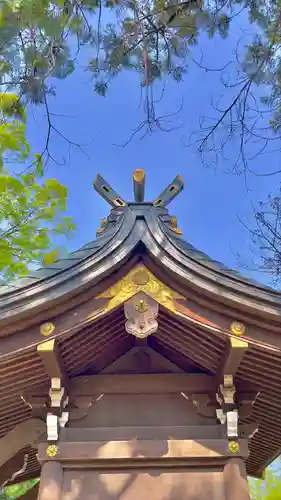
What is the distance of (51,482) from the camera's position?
4484mm

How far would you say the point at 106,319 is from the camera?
483 cm

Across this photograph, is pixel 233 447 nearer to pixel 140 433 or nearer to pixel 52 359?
pixel 140 433

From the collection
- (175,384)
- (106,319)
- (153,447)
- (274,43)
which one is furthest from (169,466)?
(274,43)

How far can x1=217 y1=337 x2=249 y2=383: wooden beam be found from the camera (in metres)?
4.50

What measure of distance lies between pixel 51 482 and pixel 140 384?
121 cm

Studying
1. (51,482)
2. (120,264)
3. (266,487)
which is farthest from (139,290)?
(266,487)

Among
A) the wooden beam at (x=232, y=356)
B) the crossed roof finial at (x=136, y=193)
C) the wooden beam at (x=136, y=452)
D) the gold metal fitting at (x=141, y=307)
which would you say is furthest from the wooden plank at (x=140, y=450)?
the crossed roof finial at (x=136, y=193)

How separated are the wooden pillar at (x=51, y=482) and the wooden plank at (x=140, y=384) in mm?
689

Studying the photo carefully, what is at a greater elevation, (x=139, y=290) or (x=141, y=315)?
(x=139, y=290)

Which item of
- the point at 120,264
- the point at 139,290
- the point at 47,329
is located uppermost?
the point at 120,264

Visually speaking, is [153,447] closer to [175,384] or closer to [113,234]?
[175,384]

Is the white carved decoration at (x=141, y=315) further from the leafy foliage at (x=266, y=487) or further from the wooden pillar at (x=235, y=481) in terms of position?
the leafy foliage at (x=266, y=487)

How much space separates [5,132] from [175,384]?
22.3 feet

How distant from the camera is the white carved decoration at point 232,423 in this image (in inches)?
183
